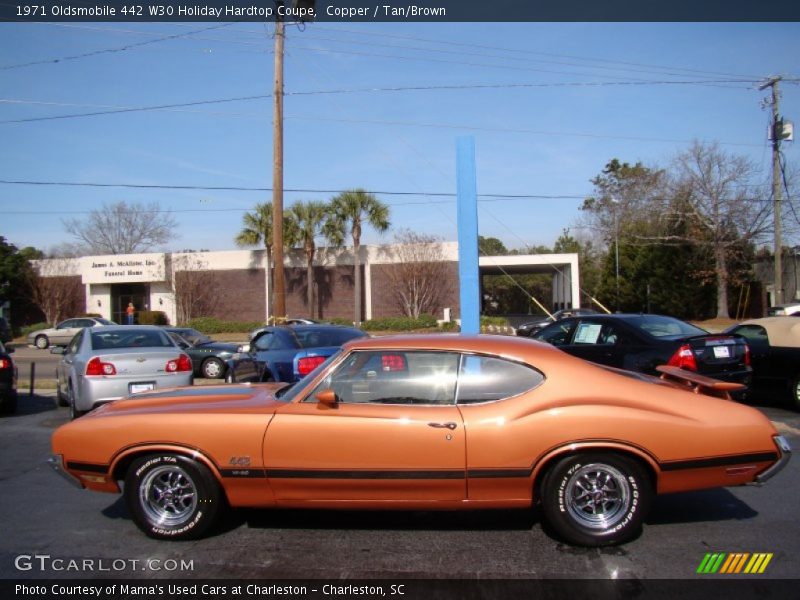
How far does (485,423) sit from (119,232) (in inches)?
2242

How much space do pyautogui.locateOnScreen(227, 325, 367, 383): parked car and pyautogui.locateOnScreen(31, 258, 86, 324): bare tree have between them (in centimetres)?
3551

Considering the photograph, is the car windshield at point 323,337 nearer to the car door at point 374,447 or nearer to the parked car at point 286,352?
the parked car at point 286,352

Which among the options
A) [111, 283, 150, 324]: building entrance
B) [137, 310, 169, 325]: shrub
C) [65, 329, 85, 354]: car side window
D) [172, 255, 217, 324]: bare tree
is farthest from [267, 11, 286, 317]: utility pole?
[111, 283, 150, 324]: building entrance

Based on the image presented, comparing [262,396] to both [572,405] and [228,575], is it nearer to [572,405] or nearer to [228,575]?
[228,575]

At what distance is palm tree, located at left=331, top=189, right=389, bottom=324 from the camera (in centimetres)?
3481

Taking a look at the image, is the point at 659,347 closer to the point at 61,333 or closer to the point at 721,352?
the point at 721,352

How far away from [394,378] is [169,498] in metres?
1.77

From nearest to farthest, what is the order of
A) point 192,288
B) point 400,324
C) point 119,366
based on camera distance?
point 119,366 < point 400,324 < point 192,288

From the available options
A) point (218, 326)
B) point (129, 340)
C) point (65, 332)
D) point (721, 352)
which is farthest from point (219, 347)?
point (218, 326)

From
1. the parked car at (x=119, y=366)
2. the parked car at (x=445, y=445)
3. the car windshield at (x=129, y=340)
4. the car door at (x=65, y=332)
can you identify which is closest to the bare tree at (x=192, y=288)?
the car door at (x=65, y=332)

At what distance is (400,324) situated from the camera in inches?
1296

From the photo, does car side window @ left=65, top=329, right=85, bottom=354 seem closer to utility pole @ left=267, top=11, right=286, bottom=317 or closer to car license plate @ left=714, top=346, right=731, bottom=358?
utility pole @ left=267, top=11, right=286, bottom=317

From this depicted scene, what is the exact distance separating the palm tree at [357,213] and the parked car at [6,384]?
2550cm

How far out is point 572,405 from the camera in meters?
4.08
